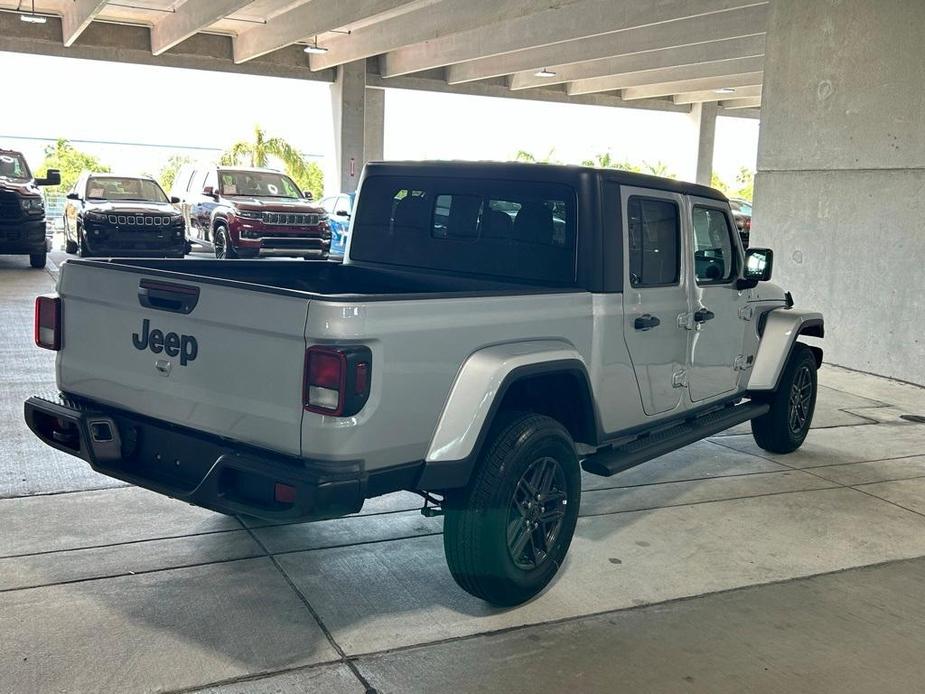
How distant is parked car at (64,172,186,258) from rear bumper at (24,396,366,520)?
530 inches

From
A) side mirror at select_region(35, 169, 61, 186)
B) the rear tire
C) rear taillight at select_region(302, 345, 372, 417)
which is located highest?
side mirror at select_region(35, 169, 61, 186)

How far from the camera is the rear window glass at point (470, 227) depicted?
4477 millimetres

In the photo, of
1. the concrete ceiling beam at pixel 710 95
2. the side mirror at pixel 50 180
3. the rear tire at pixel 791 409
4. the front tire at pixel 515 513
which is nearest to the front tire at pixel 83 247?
the side mirror at pixel 50 180

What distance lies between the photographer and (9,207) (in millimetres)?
15391

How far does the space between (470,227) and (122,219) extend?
13.5 metres

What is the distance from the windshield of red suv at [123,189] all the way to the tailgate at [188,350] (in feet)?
47.3

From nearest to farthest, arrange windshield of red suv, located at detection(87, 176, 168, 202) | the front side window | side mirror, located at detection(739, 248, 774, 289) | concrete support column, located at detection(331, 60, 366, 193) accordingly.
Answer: the front side window → side mirror, located at detection(739, 248, 774, 289) → windshield of red suv, located at detection(87, 176, 168, 202) → concrete support column, located at detection(331, 60, 366, 193)

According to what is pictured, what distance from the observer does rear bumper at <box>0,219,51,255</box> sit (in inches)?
610

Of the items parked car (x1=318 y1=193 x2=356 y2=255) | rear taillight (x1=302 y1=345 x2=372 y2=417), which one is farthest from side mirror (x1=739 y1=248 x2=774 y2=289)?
parked car (x1=318 y1=193 x2=356 y2=255)

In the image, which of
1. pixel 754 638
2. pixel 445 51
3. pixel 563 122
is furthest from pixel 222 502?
pixel 563 122

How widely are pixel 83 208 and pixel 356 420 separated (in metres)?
15.3

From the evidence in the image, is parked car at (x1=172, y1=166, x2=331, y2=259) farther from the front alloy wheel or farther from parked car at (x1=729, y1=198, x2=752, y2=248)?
the front alloy wheel

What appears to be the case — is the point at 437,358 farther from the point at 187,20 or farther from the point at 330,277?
the point at 187,20

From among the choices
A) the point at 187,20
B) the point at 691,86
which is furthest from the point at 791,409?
the point at 691,86
